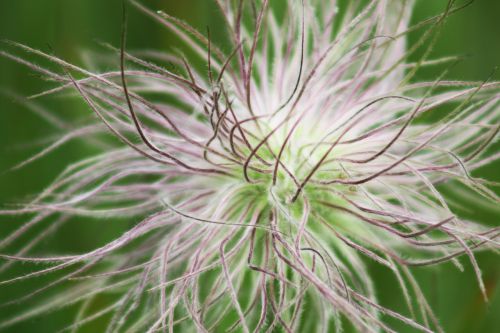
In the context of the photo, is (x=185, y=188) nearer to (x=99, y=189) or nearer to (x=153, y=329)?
(x=99, y=189)

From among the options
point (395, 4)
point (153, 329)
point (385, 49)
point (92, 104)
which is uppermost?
point (395, 4)

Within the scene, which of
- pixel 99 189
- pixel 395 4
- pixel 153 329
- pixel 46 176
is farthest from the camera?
pixel 46 176

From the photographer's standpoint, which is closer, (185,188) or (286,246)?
(286,246)

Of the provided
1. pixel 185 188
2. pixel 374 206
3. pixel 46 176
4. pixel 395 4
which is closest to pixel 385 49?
pixel 395 4

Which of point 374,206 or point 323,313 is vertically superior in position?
point 374,206

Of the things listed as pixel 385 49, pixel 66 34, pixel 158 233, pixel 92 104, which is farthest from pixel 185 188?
pixel 66 34

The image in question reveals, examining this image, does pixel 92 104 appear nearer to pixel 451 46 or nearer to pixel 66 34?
pixel 66 34

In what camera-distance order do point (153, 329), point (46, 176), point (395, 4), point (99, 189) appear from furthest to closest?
point (46, 176) → point (395, 4) → point (99, 189) → point (153, 329)
